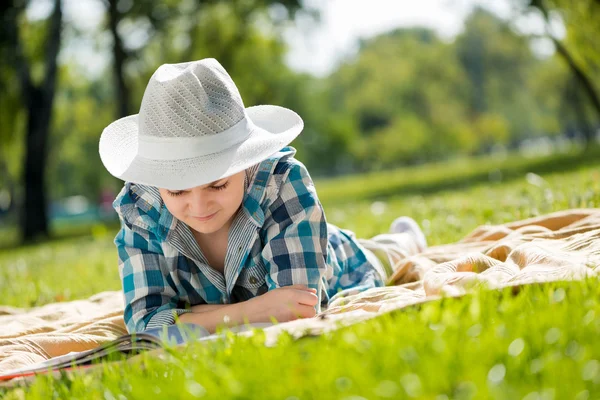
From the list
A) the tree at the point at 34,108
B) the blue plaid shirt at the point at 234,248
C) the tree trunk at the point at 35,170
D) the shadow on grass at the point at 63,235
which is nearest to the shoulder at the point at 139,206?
the blue plaid shirt at the point at 234,248

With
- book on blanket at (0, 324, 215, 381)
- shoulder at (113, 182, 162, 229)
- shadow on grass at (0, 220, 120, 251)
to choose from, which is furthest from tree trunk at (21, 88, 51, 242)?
book on blanket at (0, 324, 215, 381)

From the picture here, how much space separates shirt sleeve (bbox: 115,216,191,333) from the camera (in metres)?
3.22

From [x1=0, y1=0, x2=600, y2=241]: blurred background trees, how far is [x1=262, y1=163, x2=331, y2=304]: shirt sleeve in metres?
14.7

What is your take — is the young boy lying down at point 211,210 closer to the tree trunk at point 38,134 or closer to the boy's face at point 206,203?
the boy's face at point 206,203

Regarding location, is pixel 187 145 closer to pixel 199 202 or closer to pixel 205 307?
pixel 199 202

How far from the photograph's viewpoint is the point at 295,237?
125 inches

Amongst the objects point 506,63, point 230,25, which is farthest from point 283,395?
point 506,63

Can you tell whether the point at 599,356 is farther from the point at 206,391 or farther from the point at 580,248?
the point at 580,248

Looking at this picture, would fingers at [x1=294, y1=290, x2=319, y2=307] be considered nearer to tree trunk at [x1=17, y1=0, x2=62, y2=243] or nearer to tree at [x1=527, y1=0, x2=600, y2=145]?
tree at [x1=527, y1=0, x2=600, y2=145]

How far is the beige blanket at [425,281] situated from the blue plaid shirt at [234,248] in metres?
0.32

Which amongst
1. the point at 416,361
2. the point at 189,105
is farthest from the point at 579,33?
the point at 416,361

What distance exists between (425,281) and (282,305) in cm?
66

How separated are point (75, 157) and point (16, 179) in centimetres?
498

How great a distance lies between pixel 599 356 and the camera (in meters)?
1.87
